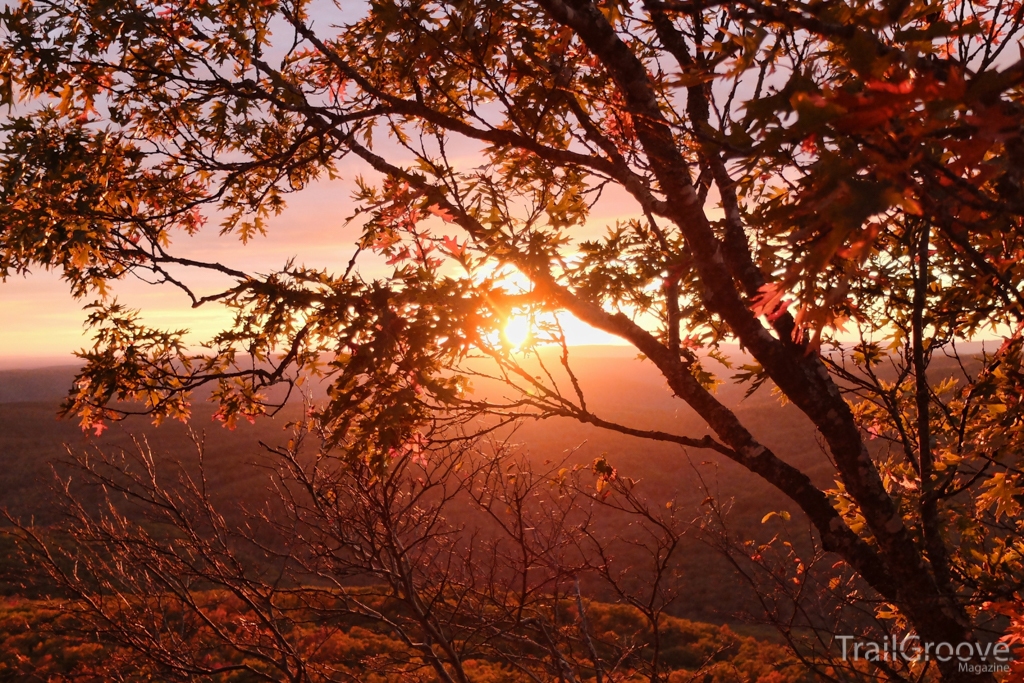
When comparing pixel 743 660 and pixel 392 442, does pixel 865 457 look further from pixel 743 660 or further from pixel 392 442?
pixel 743 660

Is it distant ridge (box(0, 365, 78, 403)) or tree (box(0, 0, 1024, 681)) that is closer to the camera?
tree (box(0, 0, 1024, 681))

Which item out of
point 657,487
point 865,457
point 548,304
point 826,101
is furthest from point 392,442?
point 657,487

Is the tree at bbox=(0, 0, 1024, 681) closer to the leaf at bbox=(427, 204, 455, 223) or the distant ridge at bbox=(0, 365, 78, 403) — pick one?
the leaf at bbox=(427, 204, 455, 223)

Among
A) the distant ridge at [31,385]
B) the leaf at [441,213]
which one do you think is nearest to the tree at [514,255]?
the leaf at [441,213]

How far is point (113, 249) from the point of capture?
395 centimetres

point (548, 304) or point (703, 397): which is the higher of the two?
point (548, 304)

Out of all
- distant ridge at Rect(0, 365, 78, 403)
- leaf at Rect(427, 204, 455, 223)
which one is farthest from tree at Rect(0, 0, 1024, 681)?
distant ridge at Rect(0, 365, 78, 403)

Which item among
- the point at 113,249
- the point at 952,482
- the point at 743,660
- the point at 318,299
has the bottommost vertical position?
the point at 743,660

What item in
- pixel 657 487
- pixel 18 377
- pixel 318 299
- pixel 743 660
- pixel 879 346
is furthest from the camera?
pixel 18 377

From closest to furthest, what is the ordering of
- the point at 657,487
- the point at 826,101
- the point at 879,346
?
the point at 826,101
the point at 879,346
the point at 657,487

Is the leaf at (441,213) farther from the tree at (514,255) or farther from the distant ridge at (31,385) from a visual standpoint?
the distant ridge at (31,385)

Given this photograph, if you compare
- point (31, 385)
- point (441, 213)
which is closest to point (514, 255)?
point (441, 213)

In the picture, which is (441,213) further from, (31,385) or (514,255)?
(31,385)

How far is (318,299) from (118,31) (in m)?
2.91
